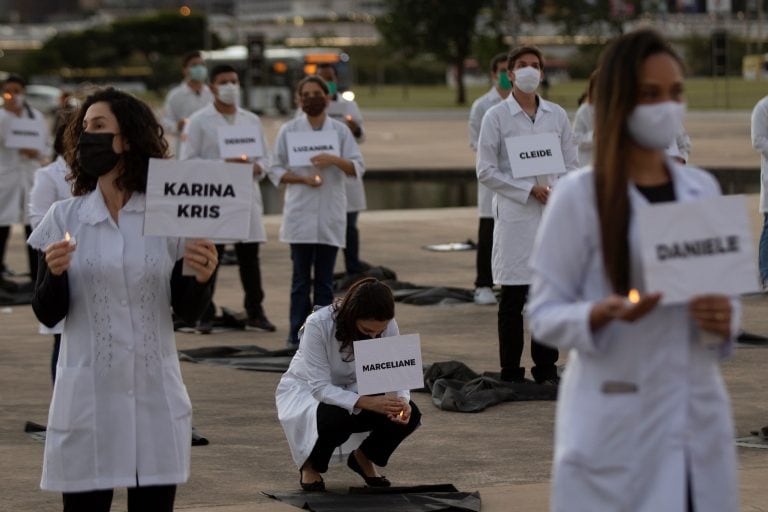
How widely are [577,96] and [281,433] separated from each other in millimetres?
58971

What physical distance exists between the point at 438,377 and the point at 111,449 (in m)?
5.15

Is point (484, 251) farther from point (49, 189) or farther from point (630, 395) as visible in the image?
point (630, 395)

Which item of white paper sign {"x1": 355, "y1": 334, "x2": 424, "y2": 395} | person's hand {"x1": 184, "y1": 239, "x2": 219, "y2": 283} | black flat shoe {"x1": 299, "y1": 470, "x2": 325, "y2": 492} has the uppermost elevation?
person's hand {"x1": 184, "y1": 239, "x2": 219, "y2": 283}

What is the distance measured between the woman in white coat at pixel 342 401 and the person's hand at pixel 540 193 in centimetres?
253

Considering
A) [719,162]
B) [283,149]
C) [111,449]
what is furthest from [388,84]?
[111,449]

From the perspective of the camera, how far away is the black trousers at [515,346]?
1009 cm

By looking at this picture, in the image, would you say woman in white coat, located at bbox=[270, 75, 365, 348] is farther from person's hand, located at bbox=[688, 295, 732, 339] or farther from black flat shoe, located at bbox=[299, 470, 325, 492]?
person's hand, located at bbox=[688, 295, 732, 339]

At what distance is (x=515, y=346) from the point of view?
10.1 m

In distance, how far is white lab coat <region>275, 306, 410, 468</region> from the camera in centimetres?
771

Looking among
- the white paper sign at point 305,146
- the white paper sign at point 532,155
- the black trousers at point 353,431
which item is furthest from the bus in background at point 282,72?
the black trousers at point 353,431

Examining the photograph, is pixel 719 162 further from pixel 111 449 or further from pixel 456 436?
pixel 111 449

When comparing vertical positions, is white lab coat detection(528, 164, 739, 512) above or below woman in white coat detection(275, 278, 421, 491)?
above

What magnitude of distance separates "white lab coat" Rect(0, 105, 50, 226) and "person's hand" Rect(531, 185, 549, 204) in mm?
7133

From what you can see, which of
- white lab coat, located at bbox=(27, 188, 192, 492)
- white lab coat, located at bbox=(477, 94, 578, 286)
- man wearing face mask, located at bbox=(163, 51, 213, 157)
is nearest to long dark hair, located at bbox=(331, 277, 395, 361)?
white lab coat, located at bbox=(27, 188, 192, 492)
